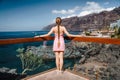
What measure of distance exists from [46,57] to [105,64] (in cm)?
1666

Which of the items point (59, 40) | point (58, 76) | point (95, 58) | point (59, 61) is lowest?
point (95, 58)

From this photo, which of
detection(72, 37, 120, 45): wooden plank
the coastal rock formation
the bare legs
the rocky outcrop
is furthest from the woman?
the rocky outcrop

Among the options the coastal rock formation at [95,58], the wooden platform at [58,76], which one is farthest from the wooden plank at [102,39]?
the coastal rock formation at [95,58]

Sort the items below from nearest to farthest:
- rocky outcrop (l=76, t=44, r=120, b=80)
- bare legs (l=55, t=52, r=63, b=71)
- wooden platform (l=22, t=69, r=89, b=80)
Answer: wooden platform (l=22, t=69, r=89, b=80) < bare legs (l=55, t=52, r=63, b=71) < rocky outcrop (l=76, t=44, r=120, b=80)

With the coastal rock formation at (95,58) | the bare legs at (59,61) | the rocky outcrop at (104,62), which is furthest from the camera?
the coastal rock formation at (95,58)

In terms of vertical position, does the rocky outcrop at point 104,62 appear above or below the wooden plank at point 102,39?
below

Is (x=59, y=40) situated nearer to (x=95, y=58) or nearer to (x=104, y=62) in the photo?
(x=104, y=62)

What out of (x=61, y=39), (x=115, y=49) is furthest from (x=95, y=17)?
(x=61, y=39)

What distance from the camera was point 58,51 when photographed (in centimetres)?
370

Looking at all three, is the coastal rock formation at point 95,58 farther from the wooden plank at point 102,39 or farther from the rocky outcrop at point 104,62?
the wooden plank at point 102,39

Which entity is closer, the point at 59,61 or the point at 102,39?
the point at 102,39

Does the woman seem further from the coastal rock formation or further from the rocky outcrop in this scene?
the rocky outcrop

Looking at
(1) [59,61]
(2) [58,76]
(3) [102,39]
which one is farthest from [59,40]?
(3) [102,39]

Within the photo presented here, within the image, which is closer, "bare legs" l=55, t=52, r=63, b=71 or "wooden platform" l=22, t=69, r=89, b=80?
"wooden platform" l=22, t=69, r=89, b=80
